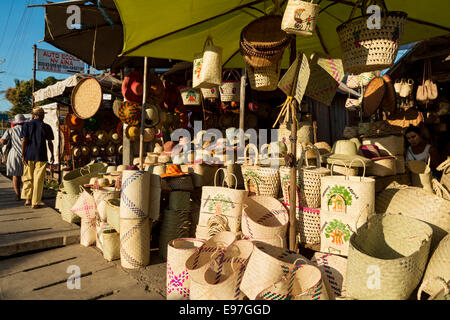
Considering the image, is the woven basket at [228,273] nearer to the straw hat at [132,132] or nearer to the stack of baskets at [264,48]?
the stack of baskets at [264,48]

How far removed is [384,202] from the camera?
2.15 meters

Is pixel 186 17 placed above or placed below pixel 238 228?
above

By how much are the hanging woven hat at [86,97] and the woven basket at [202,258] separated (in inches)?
99.0

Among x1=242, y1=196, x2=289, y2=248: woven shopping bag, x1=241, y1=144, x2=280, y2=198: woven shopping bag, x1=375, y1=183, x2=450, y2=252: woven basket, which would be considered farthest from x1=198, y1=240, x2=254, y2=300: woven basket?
x1=375, y1=183, x2=450, y2=252: woven basket

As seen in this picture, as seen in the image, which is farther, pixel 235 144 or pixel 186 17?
pixel 235 144

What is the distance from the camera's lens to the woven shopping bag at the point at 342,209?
6.07 ft

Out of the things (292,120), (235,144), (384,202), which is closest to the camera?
(292,120)

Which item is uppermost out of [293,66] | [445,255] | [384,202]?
[293,66]

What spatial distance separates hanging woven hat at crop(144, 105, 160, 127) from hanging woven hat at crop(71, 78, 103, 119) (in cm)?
61

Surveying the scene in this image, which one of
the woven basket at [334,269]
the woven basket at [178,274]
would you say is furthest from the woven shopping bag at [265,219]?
the woven basket at [178,274]
